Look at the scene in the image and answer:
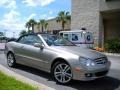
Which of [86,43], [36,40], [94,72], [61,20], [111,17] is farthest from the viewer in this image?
[61,20]

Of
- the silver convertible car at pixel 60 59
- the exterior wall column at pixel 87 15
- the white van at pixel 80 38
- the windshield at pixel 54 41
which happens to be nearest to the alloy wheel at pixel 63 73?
the silver convertible car at pixel 60 59

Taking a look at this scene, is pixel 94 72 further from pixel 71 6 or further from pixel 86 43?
pixel 71 6

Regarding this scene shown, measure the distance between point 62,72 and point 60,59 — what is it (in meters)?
0.40

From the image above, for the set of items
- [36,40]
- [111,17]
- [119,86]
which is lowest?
[119,86]

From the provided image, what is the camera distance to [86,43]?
25.8 meters

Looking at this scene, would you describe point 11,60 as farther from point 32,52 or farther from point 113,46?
point 113,46

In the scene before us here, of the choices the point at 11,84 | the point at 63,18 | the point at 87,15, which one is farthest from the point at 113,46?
the point at 63,18

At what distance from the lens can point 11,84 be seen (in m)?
7.66

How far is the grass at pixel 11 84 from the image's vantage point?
23.8ft

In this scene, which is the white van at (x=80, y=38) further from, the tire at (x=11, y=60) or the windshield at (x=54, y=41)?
the windshield at (x=54, y=41)

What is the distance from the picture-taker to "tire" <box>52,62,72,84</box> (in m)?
8.23

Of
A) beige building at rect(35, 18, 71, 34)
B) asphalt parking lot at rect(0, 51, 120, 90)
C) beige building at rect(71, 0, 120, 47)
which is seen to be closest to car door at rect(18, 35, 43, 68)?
asphalt parking lot at rect(0, 51, 120, 90)

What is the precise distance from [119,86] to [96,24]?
72.8 ft

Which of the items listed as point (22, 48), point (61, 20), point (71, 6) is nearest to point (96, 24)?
point (71, 6)
